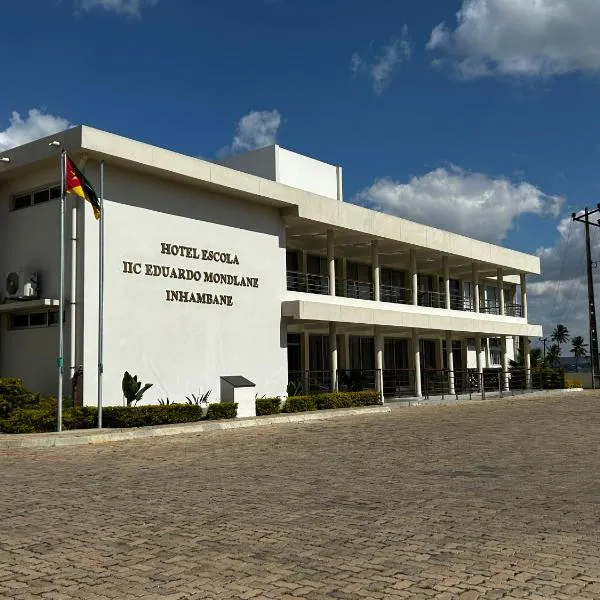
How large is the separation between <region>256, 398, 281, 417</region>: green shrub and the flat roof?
665 centimetres

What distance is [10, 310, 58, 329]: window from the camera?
2123 centimetres

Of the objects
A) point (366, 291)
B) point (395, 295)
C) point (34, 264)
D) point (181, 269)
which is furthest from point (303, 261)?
point (34, 264)

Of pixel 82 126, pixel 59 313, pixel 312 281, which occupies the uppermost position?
pixel 82 126

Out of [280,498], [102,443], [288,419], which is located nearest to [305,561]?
[280,498]

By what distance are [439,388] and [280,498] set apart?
95.0 ft

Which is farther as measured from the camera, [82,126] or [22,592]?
[82,126]

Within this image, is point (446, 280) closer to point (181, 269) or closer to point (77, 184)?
point (181, 269)

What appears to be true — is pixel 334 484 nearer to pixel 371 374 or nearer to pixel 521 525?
pixel 521 525

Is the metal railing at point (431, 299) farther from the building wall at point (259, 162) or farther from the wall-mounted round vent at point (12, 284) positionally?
the wall-mounted round vent at point (12, 284)

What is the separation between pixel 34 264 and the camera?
71.3 ft

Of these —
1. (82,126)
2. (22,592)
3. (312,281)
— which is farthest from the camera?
(312,281)

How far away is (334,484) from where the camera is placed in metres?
10.3

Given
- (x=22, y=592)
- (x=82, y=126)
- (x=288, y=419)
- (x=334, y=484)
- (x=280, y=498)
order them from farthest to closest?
(x=288, y=419)
(x=82, y=126)
(x=334, y=484)
(x=280, y=498)
(x=22, y=592)

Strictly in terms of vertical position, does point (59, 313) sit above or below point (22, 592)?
above
